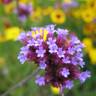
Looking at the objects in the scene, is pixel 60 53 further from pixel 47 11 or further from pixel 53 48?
pixel 47 11

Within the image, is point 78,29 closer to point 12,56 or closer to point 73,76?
point 12,56

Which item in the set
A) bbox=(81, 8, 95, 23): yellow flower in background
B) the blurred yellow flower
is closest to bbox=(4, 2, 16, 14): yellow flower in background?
the blurred yellow flower

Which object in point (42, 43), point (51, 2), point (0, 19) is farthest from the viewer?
point (51, 2)

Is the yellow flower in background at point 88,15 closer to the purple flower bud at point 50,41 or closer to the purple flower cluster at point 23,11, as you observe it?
the purple flower cluster at point 23,11

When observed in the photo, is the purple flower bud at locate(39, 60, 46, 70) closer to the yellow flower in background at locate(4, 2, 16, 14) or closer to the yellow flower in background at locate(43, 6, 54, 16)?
the yellow flower in background at locate(43, 6, 54, 16)

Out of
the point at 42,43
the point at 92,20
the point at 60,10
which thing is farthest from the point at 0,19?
the point at 42,43

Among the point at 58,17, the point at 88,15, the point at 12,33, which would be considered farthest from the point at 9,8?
the point at 88,15

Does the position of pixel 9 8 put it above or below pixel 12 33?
above
